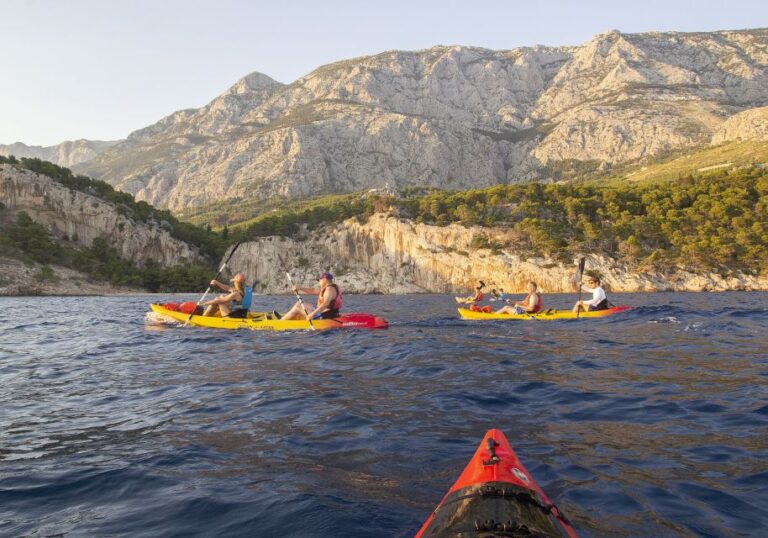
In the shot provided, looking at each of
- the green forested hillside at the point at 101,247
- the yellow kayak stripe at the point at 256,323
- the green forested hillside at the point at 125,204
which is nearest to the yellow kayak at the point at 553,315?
the yellow kayak stripe at the point at 256,323

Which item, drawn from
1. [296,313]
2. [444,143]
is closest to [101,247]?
[296,313]

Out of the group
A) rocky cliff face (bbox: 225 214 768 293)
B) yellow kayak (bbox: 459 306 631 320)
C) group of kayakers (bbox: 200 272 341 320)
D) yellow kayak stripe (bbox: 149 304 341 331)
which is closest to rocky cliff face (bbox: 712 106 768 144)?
rocky cliff face (bbox: 225 214 768 293)

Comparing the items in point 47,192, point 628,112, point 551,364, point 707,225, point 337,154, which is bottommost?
point 551,364

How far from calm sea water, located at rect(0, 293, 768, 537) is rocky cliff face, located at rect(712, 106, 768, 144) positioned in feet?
555

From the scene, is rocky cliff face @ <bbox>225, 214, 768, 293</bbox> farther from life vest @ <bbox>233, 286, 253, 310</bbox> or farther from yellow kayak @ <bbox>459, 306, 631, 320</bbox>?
life vest @ <bbox>233, 286, 253, 310</bbox>

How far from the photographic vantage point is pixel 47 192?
263 feet

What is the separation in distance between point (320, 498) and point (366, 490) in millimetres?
495

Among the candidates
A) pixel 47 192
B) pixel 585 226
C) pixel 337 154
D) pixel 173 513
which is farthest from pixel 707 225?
pixel 337 154

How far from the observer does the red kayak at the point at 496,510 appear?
308 cm

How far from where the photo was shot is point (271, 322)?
20.2 m

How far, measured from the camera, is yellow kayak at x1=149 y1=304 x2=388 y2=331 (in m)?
20.3

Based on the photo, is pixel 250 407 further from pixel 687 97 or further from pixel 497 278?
pixel 687 97

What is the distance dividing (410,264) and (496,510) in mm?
91134

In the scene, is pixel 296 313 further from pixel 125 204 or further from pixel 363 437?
pixel 125 204
